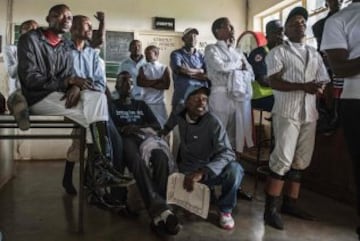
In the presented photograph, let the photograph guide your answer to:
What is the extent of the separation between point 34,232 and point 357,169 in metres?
1.95

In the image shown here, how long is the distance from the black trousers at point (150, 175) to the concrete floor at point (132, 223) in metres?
0.20

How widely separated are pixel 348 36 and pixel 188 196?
54.0 inches

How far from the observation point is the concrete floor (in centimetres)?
257

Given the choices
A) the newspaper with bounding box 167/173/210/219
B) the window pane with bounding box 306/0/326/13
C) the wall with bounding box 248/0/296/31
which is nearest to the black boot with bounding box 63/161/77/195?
the newspaper with bounding box 167/173/210/219

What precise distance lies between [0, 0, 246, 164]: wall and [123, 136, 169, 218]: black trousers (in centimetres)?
320

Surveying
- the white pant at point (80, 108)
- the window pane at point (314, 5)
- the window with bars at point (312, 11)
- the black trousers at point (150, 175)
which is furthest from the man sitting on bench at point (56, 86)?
the window pane at point (314, 5)

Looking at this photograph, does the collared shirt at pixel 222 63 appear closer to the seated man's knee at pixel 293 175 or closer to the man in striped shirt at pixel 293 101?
the man in striped shirt at pixel 293 101

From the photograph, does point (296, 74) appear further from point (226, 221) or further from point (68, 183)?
point (68, 183)

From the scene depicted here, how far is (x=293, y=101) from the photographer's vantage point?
278 centimetres

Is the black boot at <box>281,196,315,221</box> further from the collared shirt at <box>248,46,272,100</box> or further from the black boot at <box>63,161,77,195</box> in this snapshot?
the black boot at <box>63,161,77,195</box>

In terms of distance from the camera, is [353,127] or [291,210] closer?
[353,127]

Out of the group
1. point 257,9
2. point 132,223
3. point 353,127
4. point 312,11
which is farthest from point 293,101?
point 257,9

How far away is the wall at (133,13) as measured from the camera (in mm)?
5609

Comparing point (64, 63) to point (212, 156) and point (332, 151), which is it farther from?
point (332, 151)
